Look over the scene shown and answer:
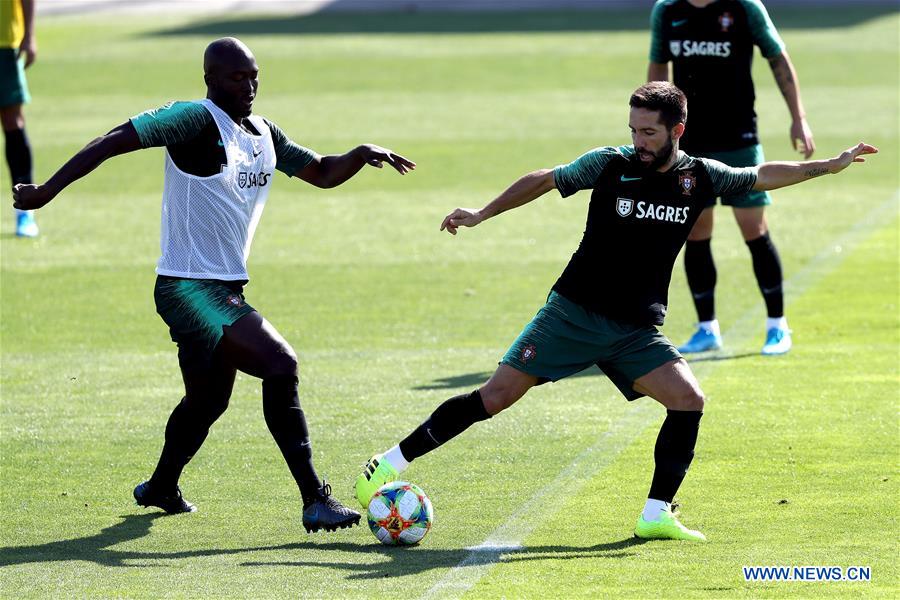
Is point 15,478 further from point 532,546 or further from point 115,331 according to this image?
point 115,331

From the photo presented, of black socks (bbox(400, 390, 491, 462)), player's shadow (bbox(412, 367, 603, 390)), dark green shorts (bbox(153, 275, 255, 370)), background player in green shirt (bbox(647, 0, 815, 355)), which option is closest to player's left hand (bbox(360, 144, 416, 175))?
dark green shorts (bbox(153, 275, 255, 370))

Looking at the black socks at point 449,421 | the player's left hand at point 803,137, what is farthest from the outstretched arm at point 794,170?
the player's left hand at point 803,137

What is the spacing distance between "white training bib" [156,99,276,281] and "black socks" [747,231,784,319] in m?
4.40

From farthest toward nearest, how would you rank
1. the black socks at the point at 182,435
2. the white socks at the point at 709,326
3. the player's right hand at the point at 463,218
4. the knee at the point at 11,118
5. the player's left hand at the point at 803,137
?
the knee at the point at 11,118
the white socks at the point at 709,326
the player's left hand at the point at 803,137
the black socks at the point at 182,435
the player's right hand at the point at 463,218

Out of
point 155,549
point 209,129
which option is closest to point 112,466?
point 155,549

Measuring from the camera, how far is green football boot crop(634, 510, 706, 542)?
6.41 m

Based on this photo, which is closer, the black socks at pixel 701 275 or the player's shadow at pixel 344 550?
the player's shadow at pixel 344 550

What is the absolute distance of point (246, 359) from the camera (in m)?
6.67

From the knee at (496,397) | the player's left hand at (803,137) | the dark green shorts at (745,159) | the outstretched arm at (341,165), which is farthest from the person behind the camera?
the dark green shorts at (745,159)

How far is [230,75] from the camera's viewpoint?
6641mm

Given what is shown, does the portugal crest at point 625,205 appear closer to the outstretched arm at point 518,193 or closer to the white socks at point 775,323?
the outstretched arm at point 518,193

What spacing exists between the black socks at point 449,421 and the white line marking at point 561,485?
0.45 meters

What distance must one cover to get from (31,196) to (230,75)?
96 cm

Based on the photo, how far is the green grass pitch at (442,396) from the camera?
20.4 feet
